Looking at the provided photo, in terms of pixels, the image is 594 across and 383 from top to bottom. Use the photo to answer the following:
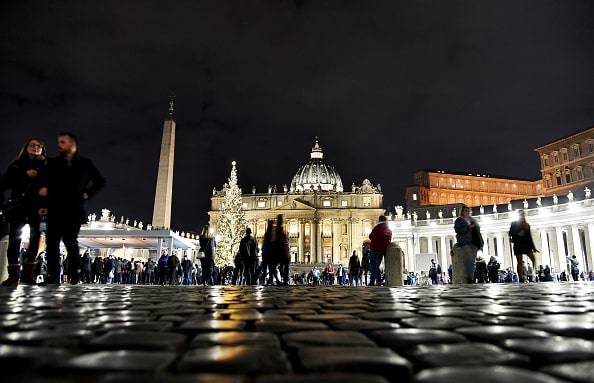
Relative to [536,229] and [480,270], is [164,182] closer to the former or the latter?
[480,270]

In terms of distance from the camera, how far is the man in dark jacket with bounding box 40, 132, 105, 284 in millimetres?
7465

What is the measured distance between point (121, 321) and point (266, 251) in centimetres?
1178

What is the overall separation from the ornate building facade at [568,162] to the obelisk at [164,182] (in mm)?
53403

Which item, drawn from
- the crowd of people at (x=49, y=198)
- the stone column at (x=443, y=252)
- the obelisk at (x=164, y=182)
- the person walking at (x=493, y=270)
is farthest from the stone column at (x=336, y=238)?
the crowd of people at (x=49, y=198)

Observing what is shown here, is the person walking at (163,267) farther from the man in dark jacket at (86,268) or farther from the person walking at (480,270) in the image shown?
the person walking at (480,270)

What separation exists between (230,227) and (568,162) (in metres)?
49.1

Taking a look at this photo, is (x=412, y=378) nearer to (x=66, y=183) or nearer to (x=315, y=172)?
(x=66, y=183)

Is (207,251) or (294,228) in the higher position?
(294,228)

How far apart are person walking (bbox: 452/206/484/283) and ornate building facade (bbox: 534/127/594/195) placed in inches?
2274

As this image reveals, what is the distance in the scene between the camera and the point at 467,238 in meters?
11.9

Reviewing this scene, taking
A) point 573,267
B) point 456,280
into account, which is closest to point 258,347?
point 456,280

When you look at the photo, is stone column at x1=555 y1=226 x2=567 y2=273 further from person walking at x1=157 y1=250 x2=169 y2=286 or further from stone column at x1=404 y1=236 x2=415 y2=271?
person walking at x1=157 y1=250 x2=169 y2=286

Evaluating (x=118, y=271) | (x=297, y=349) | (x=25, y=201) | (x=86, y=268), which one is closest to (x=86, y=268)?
(x=86, y=268)

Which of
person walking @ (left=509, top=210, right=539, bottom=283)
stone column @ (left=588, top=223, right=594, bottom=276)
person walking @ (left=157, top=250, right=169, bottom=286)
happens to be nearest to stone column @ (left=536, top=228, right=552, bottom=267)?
stone column @ (left=588, top=223, right=594, bottom=276)
